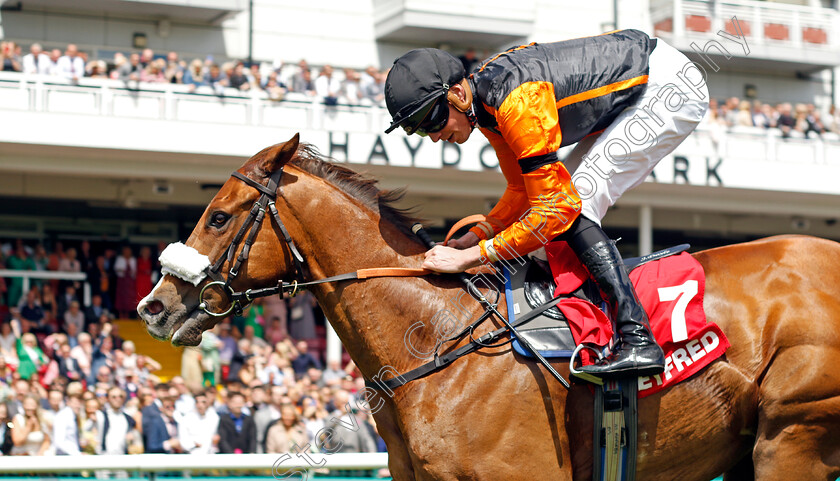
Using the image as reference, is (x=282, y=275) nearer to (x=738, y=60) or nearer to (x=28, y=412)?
(x=28, y=412)

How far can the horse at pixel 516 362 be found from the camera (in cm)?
287

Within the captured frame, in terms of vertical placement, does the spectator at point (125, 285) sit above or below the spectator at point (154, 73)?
below

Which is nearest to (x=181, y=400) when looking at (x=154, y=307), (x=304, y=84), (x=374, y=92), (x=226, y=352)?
(x=226, y=352)

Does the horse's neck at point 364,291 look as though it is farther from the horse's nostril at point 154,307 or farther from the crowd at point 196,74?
the crowd at point 196,74

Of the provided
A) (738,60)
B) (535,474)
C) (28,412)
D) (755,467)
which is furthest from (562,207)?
(738,60)

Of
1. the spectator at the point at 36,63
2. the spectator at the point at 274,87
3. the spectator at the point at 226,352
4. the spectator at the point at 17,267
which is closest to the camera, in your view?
the spectator at the point at 226,352

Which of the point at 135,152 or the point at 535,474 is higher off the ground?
the point at 135,152

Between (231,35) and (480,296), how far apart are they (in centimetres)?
1337

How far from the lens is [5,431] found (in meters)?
6.52

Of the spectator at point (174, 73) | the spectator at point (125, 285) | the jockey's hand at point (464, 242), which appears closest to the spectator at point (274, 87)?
the spectator at point (174, 73)

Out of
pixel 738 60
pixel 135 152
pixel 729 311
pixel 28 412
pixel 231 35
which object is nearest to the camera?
pixel 729 311

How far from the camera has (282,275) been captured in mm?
3092

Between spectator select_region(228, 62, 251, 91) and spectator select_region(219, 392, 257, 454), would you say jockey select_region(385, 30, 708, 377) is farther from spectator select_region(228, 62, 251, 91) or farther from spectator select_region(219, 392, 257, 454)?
spectator select_region(228, 62, 251, 91)

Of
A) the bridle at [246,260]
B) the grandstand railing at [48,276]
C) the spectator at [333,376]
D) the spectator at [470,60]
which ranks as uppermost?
the spectator at [470,60]
